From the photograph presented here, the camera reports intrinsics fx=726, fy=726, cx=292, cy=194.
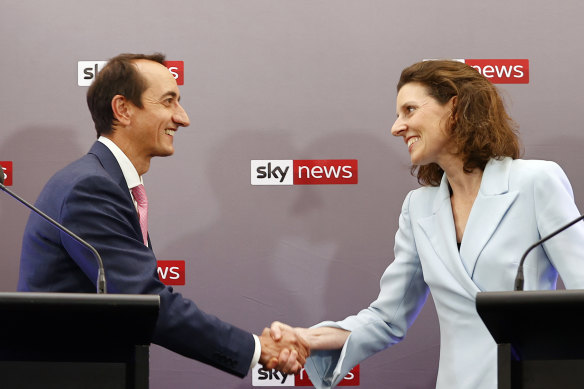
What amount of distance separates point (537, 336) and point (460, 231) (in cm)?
99

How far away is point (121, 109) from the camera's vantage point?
245 cm

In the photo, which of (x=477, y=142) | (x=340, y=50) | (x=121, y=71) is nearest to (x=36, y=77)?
(x=121, y=71)

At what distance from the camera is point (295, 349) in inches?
92.4

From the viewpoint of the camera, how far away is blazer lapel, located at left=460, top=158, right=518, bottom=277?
2.10m

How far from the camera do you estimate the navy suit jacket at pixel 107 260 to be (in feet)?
6.55

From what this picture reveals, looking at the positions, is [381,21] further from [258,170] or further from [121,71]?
[121,71]

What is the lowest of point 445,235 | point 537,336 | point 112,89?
point 537,336

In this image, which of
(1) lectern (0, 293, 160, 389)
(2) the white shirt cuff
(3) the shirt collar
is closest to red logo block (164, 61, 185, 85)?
(3) the shirt collar

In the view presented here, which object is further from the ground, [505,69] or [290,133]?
[505,69]

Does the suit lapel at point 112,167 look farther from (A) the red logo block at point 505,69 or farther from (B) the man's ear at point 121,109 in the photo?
(A) the red logo block at point 505,69

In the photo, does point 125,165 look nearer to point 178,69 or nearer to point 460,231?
point 178,69

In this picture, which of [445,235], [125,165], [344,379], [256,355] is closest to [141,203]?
[125,165]

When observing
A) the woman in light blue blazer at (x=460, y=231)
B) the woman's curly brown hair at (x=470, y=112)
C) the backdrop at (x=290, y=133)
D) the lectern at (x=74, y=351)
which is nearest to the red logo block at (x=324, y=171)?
the backdrop at (x=290, y=133)

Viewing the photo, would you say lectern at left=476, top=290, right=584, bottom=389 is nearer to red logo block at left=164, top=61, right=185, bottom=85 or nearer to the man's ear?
the man's ear
